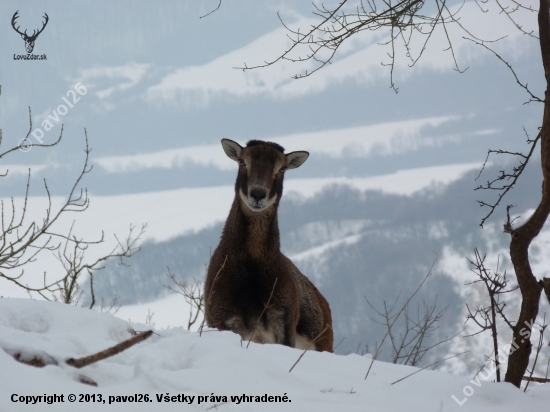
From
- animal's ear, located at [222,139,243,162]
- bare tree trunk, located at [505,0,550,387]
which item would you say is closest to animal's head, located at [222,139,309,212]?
animal's ear, located at [222,139,243,162]

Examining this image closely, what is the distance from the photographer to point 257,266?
24.8ft

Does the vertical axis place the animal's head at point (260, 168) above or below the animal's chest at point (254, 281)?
above

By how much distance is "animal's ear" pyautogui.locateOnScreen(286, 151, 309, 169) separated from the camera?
8.30 metres

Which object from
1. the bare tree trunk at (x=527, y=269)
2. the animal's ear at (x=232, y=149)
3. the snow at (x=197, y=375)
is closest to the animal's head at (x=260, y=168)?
the animal's ear at (x=232, y=149)

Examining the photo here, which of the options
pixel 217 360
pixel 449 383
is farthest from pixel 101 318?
pixel 449 383

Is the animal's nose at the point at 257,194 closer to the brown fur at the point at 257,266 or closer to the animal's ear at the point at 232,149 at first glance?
the brown fur at the point at 257,266

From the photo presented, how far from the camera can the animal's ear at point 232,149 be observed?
8.09m

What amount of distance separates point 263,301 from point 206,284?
807mm

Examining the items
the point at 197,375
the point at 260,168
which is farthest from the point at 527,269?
the point at 197,375

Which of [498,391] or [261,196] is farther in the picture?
[261,196]

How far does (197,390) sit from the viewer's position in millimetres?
3682

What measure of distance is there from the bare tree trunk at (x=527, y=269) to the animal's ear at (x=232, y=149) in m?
3.76

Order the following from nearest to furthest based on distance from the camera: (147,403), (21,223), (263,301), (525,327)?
(147,403) → (525,327) → (263,301) → (21,223)

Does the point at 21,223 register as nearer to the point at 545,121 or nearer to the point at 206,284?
the point at 206,284
